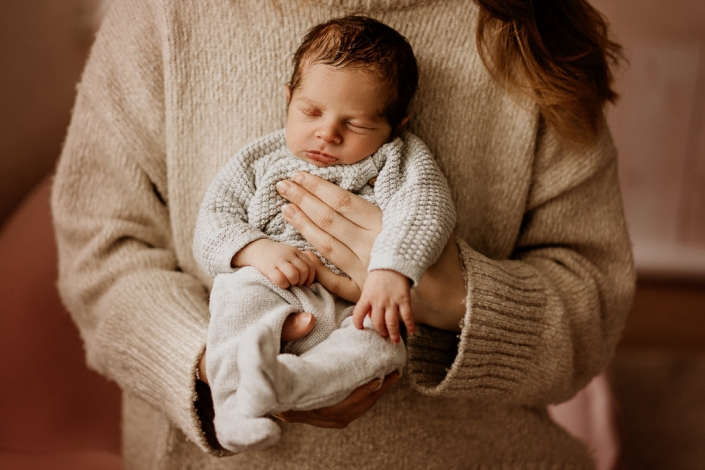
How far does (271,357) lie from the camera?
0.67 metres

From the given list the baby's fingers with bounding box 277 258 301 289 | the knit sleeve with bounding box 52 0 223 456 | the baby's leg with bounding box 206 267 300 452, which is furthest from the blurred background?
the baby's fingers with bounding box 277 258 301 289

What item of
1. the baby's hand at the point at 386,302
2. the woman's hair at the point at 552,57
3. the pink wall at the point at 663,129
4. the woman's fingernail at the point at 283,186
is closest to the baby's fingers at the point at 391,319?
the baby's hand at the point at 386,302

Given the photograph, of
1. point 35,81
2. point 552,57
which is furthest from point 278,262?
point 35,81

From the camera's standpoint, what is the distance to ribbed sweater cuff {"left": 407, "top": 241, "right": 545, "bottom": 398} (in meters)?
0.89

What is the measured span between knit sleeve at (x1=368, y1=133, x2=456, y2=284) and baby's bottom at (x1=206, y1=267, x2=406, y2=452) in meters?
0.10

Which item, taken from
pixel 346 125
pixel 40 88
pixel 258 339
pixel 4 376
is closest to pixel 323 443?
pixel 258 339

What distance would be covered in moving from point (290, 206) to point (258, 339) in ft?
0.80

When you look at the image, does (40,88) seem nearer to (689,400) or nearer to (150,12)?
→ (150,12)

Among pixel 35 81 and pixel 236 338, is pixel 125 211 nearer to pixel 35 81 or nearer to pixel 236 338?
pixel 236 338

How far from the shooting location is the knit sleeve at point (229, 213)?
83 centimetres

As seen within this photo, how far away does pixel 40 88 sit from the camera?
1575 millimetres

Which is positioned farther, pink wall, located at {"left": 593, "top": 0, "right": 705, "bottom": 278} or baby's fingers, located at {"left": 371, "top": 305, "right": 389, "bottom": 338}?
pink wall, located at {"left": 593, "top": 0, "right": 705, "bottom": 278}

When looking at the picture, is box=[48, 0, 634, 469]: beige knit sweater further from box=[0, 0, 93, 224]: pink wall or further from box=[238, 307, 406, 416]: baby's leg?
box=[0, 0, 93, 224]: pink wall

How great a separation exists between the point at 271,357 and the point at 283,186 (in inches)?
11.2
